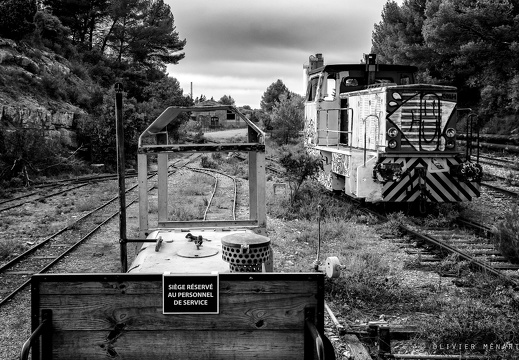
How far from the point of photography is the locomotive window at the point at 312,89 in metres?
15.5

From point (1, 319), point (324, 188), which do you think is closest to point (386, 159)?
point (324, 188)

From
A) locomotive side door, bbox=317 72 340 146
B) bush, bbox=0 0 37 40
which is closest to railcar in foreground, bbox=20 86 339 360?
locomotive side door, bbox=317 72 340 146

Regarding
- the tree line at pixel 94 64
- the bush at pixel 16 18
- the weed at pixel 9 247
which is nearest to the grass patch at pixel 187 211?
the weed at pixel 9 247

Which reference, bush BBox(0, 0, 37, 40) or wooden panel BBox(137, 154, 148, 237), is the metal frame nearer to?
wooden panel BBox(137, 154, 148, 237)

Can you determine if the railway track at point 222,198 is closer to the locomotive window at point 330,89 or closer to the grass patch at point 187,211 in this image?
the grass patch at point 187,211

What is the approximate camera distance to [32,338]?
9.16 feet

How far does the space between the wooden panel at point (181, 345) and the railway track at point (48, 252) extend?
417cm

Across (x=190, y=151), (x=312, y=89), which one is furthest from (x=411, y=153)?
(x=190, y=151)

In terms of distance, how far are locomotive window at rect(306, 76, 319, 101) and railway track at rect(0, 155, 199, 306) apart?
656 centimetres

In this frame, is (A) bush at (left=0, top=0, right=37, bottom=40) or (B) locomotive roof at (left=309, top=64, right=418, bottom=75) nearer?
(B) locomotive roof at (left=309, top=64, right=418, bottom=75)

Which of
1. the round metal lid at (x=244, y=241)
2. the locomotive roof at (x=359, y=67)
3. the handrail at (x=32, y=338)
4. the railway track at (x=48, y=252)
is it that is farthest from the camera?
the locomotive roof at (x=359, y=67)

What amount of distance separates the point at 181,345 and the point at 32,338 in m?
0.79

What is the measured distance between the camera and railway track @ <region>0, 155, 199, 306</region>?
7.68m

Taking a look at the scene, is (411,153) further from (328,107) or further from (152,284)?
(152,284)
